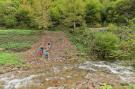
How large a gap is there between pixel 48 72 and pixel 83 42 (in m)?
9.68

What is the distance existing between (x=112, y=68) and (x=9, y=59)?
27.2 feet

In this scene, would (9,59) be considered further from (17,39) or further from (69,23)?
(69,23)

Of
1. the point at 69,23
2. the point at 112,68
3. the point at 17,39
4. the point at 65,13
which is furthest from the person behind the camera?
the point at 65,13

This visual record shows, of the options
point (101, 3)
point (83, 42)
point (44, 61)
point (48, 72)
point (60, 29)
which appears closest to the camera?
point (48, 72)

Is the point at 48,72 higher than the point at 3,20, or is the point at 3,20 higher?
the point at 3,20

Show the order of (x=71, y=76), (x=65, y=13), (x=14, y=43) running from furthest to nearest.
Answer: (x=65, y=13) → (x=14, y=43) → (x=71, y=76)

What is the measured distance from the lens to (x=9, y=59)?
2125cm

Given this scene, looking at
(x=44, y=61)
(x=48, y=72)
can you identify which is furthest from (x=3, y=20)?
(x=48, y=72)

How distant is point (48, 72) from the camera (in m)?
18.2

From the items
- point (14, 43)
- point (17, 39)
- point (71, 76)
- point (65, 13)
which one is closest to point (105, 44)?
point (71, 76)

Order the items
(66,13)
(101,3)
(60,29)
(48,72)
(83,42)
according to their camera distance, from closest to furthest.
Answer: (48,72), (83,42), (66,13), (60,29), (101,3)

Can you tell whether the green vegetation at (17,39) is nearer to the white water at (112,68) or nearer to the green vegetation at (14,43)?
the green vegetation at (14,43)

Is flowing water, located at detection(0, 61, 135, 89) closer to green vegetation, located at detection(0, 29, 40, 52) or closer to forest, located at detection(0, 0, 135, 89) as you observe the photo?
forest, located at detection(0, 0, 135, 89)

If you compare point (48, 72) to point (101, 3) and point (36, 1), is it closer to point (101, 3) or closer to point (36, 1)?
point (36, 1)
